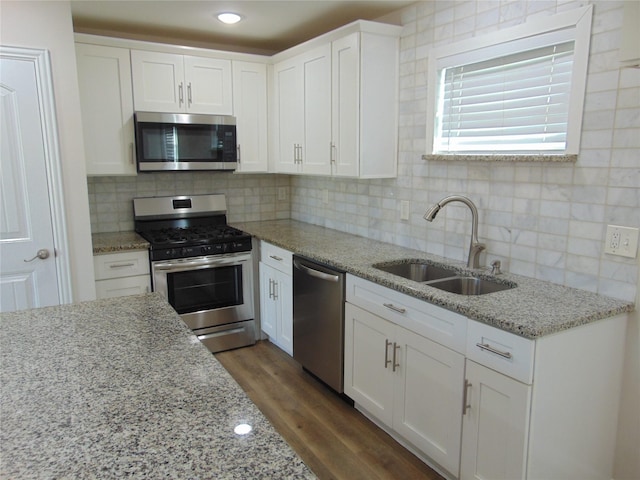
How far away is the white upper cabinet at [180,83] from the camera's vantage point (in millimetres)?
3275

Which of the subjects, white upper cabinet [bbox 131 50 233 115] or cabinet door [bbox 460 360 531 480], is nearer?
cabinet door [bbox 460 360 531 480]

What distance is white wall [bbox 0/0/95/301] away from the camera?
8.11 ft

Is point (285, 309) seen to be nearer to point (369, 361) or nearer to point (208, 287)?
point (208, 287)

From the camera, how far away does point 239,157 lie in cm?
369

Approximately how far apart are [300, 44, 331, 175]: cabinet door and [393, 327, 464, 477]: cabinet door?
1.45 meters

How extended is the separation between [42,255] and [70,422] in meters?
1.99

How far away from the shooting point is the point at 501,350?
5.59 feet

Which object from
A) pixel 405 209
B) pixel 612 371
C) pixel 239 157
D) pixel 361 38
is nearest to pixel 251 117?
pixel 239 157

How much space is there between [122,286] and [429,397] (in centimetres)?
216

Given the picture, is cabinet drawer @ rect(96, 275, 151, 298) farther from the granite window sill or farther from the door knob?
the granite window sill

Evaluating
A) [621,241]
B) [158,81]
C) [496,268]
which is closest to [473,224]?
[496,268]

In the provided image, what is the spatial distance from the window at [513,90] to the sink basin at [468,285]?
2.08 feet

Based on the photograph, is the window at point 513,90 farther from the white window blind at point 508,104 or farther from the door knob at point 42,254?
the door knob at point 42,254

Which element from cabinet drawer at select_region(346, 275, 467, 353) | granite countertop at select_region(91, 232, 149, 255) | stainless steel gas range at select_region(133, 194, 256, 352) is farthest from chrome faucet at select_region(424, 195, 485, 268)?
granite countertop at select_region(91, 232, 149, 255)
